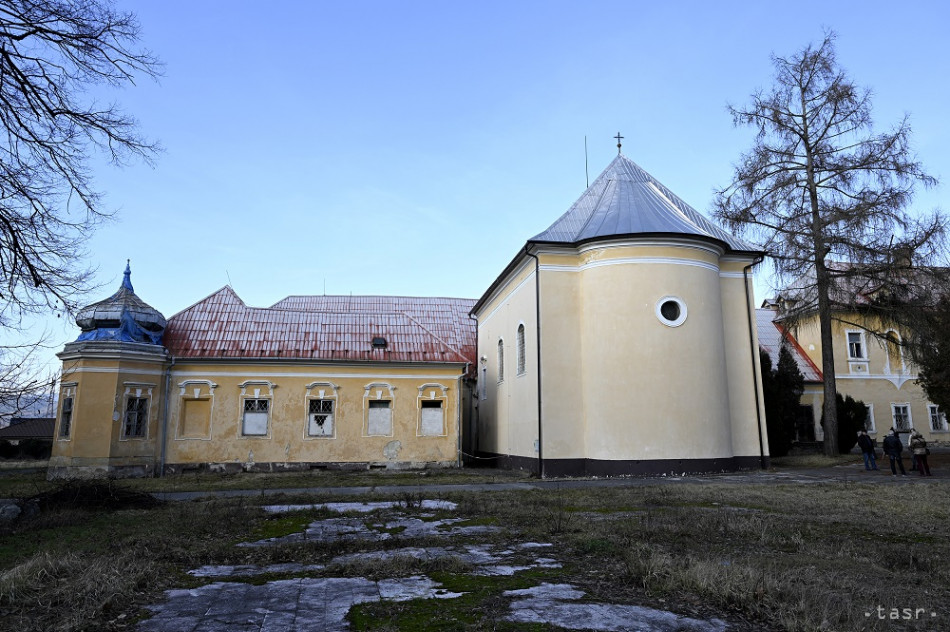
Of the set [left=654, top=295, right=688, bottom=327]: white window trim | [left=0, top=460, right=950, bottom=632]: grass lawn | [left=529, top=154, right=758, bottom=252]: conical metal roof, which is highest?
[left=529, top=154, right=758, bottom=252]: conical metal roof

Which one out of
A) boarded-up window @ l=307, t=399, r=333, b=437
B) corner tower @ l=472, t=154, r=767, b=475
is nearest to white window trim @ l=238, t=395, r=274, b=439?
boarded-up window @ l=307, t=399, r=333, b=437

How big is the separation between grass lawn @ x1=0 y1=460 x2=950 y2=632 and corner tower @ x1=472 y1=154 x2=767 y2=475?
6.60 metres

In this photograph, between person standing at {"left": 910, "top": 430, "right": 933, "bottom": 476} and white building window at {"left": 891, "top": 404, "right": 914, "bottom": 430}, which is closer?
person standing at {"left": 910, "top": 430, "right": 933, "bottom": 476}

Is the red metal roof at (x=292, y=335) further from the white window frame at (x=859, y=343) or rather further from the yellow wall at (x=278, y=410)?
the white window frame at (x=859, y=343)

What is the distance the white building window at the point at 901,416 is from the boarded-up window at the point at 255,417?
101ft

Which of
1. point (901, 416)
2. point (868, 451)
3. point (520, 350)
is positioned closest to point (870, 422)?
point (901, 416)

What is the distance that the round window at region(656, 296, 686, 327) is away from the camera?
62.8 feet

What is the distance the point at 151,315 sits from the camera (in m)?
22.6

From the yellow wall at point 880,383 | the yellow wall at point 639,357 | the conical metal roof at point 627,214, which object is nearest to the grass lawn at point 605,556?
the yellow wall at point 639,357

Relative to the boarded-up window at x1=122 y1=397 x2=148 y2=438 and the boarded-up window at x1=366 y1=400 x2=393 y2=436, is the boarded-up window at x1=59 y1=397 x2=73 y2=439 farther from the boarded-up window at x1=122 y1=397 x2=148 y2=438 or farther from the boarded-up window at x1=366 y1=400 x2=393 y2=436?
the boarded-up window at x1=366 y1=400 x2=393 y2=436

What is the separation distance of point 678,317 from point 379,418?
37.2 ft

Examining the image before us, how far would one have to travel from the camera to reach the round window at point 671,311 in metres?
19.1

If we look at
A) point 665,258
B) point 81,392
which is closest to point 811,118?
point 665,258

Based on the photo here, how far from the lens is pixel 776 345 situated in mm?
33562
